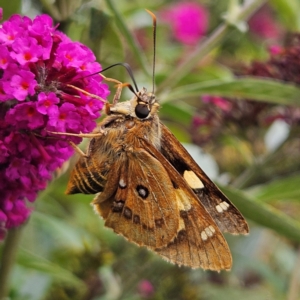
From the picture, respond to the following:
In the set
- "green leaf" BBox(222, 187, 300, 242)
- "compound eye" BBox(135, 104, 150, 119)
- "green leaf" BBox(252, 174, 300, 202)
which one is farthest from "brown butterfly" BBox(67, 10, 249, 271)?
"green leaf" BBox(252, 174, 300, 202)

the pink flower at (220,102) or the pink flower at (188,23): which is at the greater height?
the pink flower at (220,102)

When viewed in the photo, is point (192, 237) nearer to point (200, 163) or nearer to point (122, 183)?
point (122, 183)

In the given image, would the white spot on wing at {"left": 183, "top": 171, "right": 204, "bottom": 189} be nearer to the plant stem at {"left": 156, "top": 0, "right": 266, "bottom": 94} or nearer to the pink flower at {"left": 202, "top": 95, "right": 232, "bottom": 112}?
the plant stem at {"left": 156, "top": 0, "right": 266, "bottom": 94}

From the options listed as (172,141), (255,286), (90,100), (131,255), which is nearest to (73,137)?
(90,100)

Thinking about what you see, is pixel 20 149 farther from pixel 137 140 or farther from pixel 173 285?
pixel 173 285

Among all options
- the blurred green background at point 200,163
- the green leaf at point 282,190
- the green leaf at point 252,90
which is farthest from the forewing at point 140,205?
the green leaf at point 282,190

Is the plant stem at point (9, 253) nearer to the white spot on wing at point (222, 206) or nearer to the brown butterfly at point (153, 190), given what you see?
the brown butterfly at point (153, 190)

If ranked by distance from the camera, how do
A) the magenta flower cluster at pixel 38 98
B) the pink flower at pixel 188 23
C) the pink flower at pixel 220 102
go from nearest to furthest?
the magenta flower cluster at pixel 38 98, the pink flower at pixel 220 102, the pink flower at pixel 188 23
